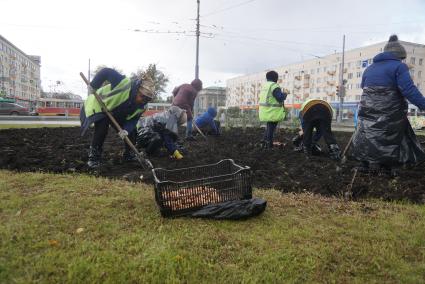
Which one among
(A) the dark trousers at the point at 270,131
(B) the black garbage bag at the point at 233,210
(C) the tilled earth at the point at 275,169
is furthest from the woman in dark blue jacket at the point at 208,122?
(B) the black garbage bag at the point at 233,210

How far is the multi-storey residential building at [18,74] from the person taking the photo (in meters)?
75.4

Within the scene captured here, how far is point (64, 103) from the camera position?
135 ft

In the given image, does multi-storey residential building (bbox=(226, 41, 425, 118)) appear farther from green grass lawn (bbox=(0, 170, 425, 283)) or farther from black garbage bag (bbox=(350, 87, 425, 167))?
green grass lawn (bbox=(0, 170, 425, 283))

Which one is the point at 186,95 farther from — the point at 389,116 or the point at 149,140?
the point at 389,116

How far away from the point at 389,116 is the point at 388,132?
221mm

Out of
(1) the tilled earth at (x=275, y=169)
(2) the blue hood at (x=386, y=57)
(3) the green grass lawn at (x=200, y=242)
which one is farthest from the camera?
(2) the blue hood at (x=386, y=57)

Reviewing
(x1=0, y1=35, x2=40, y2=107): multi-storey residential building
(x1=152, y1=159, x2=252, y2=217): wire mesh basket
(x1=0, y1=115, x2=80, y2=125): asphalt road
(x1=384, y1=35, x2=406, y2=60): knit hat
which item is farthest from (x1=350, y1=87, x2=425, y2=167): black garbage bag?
(x1=0, y1=35, x2=40, y2=107): multi-storey residential building

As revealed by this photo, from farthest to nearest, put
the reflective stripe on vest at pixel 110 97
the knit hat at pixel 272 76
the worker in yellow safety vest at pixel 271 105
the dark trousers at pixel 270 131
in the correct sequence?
the knit hat at pixel 272 76
the dark trousers at pixel 270 131
the worker in yellow safety vest at pixel 271 105
the reflective stripe on vest at pixel 110 97

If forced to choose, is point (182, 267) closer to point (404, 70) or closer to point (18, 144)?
point (404, 70)

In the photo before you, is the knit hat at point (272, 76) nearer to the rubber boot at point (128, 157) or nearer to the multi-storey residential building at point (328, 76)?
the rubber boot at point (128, 157)

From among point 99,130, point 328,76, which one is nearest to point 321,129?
point 99,130

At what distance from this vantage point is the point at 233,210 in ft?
10.5

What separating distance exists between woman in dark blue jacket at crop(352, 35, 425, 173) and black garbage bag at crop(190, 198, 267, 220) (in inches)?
103

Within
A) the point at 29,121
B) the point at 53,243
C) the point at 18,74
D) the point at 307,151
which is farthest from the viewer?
the point at 18,74
